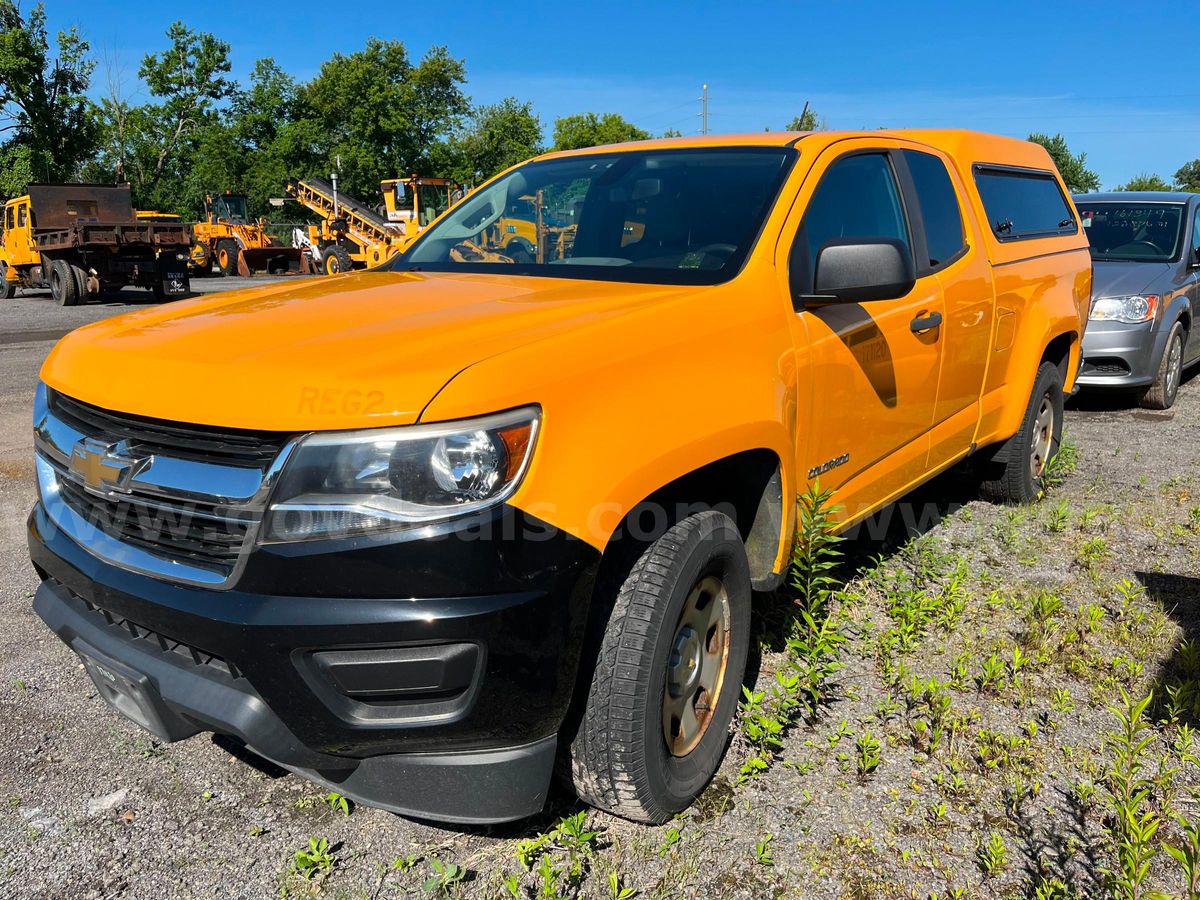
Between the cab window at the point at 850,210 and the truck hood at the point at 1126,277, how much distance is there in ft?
16.0

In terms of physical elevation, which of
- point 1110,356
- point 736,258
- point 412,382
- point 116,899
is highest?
point 736,258

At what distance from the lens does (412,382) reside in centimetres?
184

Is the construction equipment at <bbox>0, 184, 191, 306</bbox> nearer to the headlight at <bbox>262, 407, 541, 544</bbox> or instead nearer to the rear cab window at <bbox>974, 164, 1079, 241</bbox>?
the rear cab window at <bbox>974, 164, 1079, 241</bbox>

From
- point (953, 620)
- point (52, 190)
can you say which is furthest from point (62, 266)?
point (953, 620)

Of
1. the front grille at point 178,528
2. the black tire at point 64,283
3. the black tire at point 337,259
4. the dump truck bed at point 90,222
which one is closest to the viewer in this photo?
the front grille at point 178,528

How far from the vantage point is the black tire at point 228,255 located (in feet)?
96.6

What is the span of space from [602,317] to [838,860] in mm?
1531

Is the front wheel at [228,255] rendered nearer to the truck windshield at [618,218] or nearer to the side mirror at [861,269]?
the truck windshield at [618,218]

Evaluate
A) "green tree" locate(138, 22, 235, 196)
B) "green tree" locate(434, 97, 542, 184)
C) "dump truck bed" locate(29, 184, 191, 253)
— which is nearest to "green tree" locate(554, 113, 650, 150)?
"green tree" locate(434, 97, 542, 184)

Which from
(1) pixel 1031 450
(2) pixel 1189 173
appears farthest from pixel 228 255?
(2) pixel 1189 173

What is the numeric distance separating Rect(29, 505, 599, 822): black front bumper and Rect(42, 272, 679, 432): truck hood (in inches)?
11.8

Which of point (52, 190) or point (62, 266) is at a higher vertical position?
point (52, 190)

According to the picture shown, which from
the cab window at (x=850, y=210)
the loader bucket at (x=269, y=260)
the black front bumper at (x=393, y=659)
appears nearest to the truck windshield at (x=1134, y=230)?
the cab window at (x=850, y=210)

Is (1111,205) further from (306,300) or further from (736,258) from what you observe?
(306,300)
